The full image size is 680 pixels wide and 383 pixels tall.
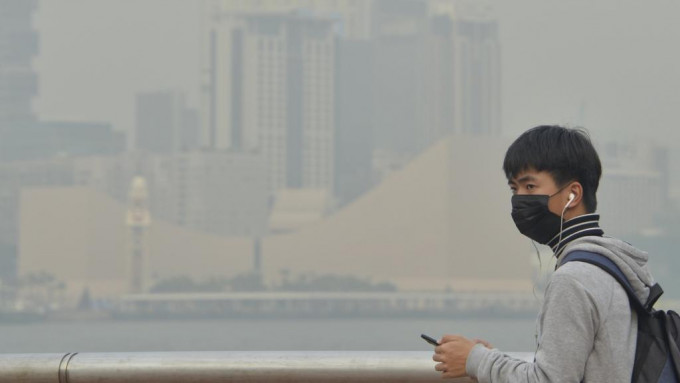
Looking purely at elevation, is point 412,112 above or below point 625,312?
below

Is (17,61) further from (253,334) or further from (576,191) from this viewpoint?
(576,191)

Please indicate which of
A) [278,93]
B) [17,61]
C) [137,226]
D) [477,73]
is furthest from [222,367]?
[17,61]

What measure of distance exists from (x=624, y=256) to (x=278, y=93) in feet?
238

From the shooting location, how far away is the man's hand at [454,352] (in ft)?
3.49

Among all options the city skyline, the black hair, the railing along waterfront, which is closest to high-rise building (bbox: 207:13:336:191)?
the city skyline

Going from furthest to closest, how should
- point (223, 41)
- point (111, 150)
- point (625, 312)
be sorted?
point (223, 41), point (111, 150), point (625, 312)

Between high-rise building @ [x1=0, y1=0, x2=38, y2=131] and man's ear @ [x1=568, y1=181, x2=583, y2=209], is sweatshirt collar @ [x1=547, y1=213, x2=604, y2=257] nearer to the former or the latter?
man's ear @ [x1=568, y1=181, x2=583, y2=209]

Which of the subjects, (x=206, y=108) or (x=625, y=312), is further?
(x=206, y=108)

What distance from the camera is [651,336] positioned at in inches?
40.2

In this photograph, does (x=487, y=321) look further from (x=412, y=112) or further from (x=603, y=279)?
(x=603, y=279)

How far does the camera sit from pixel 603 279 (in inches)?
39.9

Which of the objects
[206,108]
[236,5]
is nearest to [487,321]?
[206,108]

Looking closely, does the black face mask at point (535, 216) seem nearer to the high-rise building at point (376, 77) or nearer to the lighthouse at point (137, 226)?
the lighthouse at point (137, 226)

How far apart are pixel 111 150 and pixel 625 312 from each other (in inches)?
2763
